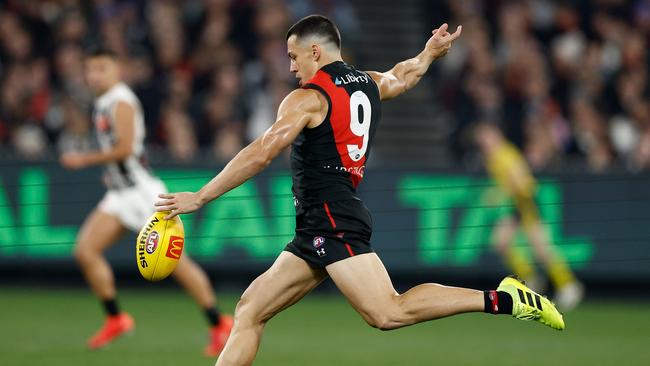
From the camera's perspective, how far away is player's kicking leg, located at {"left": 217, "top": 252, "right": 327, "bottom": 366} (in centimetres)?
802

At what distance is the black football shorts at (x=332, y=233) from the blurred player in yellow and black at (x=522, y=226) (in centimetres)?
826

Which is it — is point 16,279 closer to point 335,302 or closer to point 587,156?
point 335,302

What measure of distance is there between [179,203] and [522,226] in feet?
31.2

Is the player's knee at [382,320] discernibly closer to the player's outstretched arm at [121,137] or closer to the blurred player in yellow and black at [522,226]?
the player's outstretched arm at [121,137]

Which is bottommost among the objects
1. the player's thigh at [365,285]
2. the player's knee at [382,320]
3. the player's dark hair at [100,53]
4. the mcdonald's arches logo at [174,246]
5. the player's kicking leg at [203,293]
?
the player's kicking leg at [203,293]

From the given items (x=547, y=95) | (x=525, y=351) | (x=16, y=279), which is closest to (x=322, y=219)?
(x=525, y=351)

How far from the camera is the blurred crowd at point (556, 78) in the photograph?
1798 centimetres

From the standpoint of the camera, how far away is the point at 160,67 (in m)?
18.6

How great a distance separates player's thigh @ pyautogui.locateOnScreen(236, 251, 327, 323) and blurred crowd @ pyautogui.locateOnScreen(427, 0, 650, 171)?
9781mm

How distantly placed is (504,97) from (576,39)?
1528 mm

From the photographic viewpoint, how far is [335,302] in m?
16.1

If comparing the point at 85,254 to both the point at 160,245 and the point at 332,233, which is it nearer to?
the point at 160,245

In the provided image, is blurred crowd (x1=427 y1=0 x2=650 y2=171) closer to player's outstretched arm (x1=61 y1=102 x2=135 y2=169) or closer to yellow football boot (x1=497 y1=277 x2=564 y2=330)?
player's outstretched arm (x1=61 y1=102 x2=135 y2=169)

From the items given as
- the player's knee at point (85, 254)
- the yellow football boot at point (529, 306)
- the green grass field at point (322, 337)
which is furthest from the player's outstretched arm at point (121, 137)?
the yellow football boot at point (529, 306)
